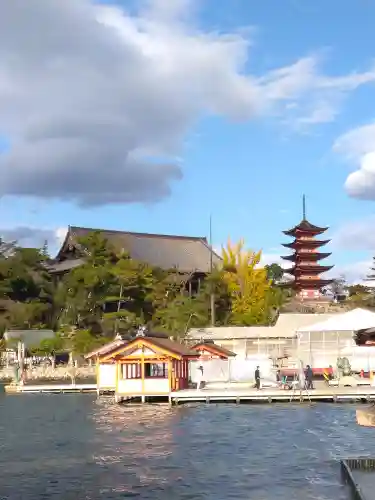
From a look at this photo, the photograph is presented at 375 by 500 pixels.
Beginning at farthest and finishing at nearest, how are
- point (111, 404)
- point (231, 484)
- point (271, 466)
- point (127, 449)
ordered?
1. point (111, 404)
2. point (127, 449)
3. point (271, 466)
4. point (231, 484)

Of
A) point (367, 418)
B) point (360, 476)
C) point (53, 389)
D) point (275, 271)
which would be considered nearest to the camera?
point (367, 418)

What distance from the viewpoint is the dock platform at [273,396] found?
3281 cm

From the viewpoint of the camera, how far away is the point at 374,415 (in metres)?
7.78

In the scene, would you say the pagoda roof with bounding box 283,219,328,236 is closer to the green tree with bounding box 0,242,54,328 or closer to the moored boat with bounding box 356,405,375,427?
the green tree with bounding box 0,242,54,328

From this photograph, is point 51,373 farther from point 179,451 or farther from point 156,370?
point 179,451

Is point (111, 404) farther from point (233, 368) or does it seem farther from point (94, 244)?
point (94, 244)

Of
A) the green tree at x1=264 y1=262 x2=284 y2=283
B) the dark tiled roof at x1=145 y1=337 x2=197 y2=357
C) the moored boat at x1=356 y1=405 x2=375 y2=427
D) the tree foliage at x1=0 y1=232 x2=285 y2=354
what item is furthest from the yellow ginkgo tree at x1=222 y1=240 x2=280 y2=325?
the moored boat at x1=356 y1=405 x2=375 y2=427

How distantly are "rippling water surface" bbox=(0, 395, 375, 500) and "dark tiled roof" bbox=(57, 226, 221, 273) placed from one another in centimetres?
4015

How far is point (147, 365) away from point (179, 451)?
46.3 feet

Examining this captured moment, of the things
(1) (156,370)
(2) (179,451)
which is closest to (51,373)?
(1) (156,370)

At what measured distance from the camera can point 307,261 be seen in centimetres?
8475

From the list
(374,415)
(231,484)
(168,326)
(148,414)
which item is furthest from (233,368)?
(374,415)

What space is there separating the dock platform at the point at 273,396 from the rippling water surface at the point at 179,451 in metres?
0.98

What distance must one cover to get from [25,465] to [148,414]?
1082 centimetres
